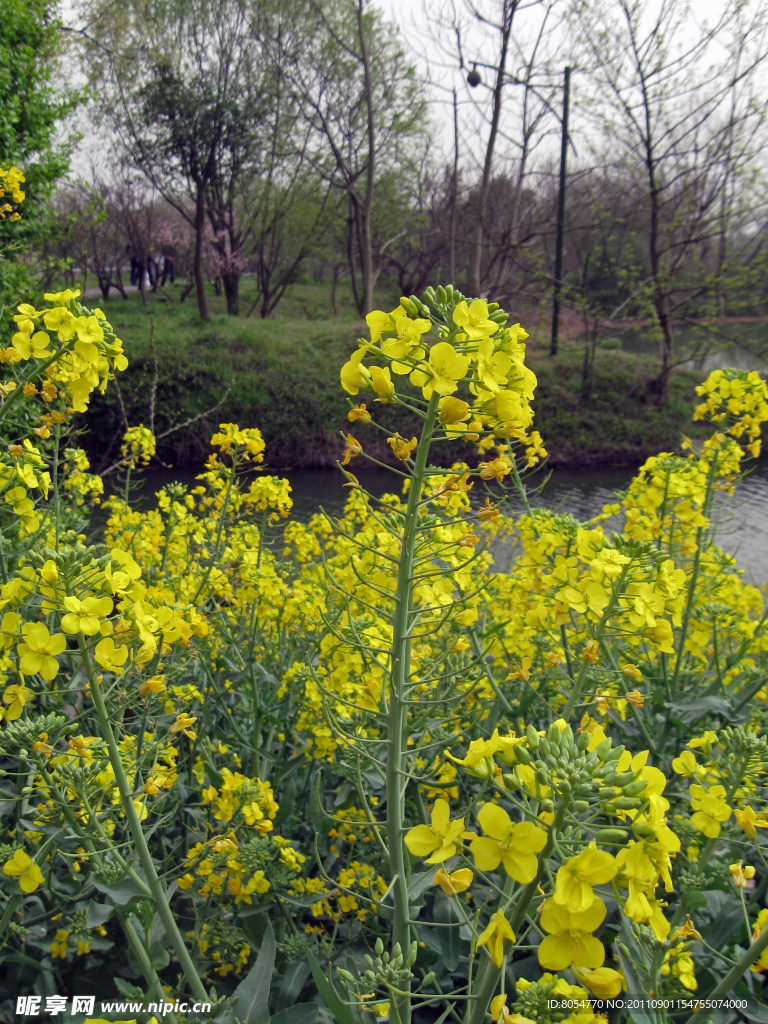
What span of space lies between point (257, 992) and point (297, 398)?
47.0 feet

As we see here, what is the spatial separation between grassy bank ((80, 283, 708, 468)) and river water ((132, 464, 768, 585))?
82 centimetres

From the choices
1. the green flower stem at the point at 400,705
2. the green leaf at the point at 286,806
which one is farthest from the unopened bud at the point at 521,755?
the green leaf at the point at 286,806

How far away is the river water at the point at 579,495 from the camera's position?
837 centimetres

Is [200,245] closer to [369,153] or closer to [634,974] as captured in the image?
[369,153]

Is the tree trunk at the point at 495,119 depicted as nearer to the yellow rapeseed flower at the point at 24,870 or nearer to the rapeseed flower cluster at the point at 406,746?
the rapeseed flower cluster at the point at 406,746

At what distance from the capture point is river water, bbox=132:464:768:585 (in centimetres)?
837

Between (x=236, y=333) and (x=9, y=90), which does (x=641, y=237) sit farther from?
(x=9, y=90)

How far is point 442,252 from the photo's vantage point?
26359 mm

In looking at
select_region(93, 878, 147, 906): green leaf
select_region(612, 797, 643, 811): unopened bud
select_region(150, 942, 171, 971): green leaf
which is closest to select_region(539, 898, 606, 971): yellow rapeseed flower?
select_region(612, 797, 643, 811): unopened bud

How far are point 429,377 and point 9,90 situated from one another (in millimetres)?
6597

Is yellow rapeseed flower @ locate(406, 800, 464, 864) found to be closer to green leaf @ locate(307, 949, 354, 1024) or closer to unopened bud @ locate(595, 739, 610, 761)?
unopened bud @ locate(595, 739, 610, 761)

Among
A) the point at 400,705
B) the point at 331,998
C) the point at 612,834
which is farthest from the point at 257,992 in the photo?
the point at 612,834

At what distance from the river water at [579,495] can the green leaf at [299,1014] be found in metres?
5.48

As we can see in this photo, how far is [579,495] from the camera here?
1162 centimetres
